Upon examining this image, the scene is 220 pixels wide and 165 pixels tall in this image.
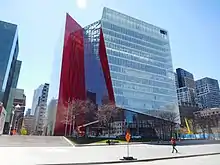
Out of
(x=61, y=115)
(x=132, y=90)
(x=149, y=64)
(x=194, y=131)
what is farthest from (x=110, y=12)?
(x=194, y=131)

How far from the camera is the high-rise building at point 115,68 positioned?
7606 cm

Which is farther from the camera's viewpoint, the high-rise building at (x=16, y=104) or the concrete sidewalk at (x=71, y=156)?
the high-rise building at (x=16, y=104)

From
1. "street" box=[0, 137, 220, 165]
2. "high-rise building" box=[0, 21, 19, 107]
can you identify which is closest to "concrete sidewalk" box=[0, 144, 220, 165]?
"street" box=[0, 137, 220, 165]

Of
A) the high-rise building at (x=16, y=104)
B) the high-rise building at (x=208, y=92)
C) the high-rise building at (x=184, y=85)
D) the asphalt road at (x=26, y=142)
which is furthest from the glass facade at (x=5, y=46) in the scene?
the high-rise building at (x=208, y=92)

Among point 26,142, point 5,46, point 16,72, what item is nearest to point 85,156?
point 26,142

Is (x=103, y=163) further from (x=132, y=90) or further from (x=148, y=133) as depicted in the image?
(x=132, y=90)

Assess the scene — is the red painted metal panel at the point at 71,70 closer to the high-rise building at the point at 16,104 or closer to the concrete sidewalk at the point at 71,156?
the high-rise building at the point at 16,104

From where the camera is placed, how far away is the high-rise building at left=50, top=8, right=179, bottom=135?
7606cm

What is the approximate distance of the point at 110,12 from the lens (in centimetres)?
8731

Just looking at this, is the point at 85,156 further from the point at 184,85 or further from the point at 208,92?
the point at 184,85

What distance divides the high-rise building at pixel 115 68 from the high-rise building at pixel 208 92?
77.8 m

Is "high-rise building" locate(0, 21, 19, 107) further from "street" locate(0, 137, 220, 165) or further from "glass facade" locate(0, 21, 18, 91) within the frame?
"street" locate(0, 137, 220, 165)

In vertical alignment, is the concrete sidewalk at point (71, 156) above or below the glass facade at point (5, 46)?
below

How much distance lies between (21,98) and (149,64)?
3524 inches
